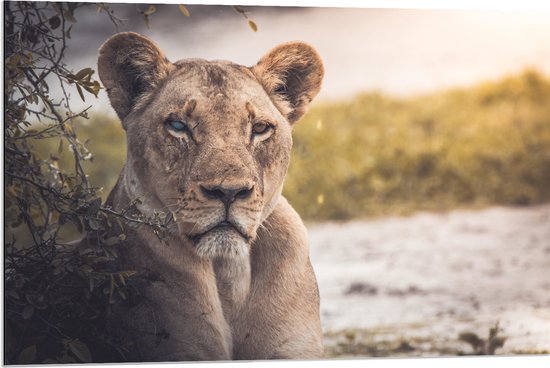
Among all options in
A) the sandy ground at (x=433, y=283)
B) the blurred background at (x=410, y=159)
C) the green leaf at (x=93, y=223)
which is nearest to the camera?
the green leaf at (x=93, y=223)

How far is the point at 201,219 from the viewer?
4.30 m

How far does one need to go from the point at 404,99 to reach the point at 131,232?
181 cm

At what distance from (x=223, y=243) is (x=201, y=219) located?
135 mm

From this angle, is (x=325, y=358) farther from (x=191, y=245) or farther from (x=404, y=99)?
(x=404, y=99)

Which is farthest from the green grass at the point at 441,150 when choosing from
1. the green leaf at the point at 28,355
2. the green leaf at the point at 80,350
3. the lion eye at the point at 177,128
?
the green leaf at the point at 28,355

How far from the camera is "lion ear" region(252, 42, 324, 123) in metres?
4.73

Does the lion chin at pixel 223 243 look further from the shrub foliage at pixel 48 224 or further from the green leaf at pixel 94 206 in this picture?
the green leaf at pixel 94 206

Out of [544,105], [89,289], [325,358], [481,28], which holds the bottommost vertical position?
A: [325,358]

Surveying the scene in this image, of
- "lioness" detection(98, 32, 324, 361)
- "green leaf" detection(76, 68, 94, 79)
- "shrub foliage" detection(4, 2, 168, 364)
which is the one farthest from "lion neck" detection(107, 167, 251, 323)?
"green leaf" detection(76, 68, 94, 79)

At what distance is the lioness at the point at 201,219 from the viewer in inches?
173

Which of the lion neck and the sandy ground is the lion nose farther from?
the sandy ground

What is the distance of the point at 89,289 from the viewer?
4461mm

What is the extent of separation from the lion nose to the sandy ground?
0.95 m

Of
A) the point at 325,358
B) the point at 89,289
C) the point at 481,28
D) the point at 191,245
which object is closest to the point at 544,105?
the point at 481,28
